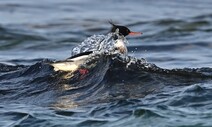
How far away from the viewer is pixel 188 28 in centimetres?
2169

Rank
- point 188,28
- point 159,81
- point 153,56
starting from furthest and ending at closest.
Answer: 1. point 188,28
2. point 153,56
3. point 159,81

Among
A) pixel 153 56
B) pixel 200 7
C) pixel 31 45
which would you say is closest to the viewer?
pixel 153 56

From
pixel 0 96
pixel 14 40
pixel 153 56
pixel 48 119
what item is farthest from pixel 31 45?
pixel 48 119

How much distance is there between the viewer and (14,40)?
2033cm

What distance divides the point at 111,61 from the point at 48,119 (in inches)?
113

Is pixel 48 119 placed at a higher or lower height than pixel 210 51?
lower

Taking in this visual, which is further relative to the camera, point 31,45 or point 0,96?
point 31,45

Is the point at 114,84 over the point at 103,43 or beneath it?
beneath

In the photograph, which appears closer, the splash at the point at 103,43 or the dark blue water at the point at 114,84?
the dark blue water at the point at 114,84

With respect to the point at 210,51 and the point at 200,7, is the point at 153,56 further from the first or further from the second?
the point at 200,7

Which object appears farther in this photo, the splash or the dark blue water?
the splash

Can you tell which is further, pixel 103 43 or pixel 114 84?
pixel 103 43

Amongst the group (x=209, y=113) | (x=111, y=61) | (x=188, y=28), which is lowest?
(x=209, y=113)

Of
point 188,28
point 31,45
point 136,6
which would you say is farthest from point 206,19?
point 31,45
